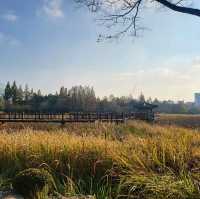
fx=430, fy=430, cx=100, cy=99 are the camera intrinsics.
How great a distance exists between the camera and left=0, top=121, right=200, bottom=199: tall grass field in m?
5.05

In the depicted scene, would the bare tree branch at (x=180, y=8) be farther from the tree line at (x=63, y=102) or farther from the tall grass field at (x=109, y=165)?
the tree line at (x=63, y=102)

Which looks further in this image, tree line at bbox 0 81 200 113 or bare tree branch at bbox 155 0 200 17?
tree line at bbox 0 81 200 113

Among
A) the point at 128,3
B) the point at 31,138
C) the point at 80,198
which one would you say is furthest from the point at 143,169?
the point at 128,3

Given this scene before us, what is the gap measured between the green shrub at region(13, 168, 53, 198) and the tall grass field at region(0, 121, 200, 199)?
0.11 meters

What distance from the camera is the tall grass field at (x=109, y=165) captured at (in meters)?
5.05

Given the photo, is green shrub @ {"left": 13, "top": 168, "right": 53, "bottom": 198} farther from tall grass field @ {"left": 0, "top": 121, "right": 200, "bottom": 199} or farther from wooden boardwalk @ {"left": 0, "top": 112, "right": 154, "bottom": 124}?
wooden boardwalk @ {"left": 0, "top": 112, "right": 154, "bottom": 124}

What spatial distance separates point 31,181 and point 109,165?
3.75 ft

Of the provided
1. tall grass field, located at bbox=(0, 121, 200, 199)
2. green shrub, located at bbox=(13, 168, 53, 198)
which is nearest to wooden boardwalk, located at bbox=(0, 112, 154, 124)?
tall grass field, located at bbox=(0, 121, 200, 199)

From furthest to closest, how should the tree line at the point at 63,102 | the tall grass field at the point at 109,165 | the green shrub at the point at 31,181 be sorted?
the tree line at the point at 63,102
the green shrub at the point at 31,181
the tall grass field at the point at 109,165

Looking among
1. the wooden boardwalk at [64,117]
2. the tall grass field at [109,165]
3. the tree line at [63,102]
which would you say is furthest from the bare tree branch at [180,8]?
the tree line at [63,102]

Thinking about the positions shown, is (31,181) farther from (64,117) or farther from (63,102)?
(63,102)

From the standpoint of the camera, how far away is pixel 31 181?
242 inches

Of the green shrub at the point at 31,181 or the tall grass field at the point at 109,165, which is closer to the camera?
the tall grass field at the point at 109,165

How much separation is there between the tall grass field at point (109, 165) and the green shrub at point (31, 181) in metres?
0.11
